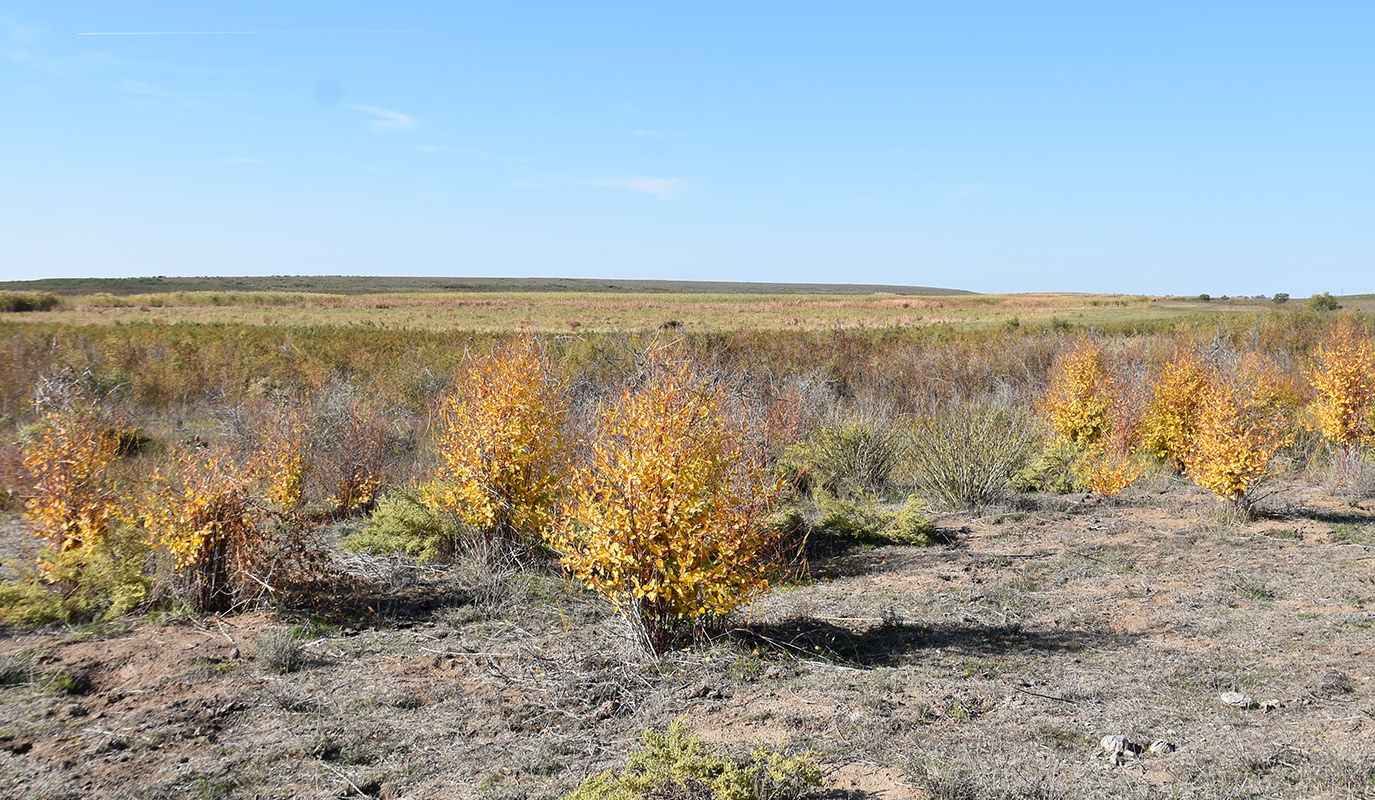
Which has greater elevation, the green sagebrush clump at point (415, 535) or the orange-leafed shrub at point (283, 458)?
the orange-leafed shrub at point (283, 458)

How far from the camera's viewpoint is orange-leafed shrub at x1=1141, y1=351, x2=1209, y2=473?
40.1 ft

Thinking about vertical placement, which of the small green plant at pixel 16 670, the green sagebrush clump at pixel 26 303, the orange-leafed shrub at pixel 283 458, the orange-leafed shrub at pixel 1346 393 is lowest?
the small green plant at pixel 16 670

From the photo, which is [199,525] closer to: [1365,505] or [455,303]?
[1365,505]

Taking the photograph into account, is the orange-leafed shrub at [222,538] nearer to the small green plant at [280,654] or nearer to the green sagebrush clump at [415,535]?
the small green plant at [280,654]

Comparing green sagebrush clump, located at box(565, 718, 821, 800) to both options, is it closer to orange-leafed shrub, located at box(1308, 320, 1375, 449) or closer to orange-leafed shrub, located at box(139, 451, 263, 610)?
orange-leafed shrub, located at box(139, 451, 263, 610)

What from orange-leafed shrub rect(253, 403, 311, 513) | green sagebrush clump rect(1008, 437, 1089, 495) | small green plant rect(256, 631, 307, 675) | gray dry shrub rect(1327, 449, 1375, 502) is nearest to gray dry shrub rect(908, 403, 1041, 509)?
green sagebrush clump rect(1008, 437, 1089, 495)

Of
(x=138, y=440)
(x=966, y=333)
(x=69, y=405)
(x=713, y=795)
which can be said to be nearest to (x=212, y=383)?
(x=138, y=440)

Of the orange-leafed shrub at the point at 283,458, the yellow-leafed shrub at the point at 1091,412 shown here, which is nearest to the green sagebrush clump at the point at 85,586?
the orange-leafed shrub at the point at 283,458

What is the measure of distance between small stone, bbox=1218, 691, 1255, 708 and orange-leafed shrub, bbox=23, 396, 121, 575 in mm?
7364

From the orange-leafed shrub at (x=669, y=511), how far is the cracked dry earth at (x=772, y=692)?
1.76 feet

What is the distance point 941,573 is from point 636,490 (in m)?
3.77

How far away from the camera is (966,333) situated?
28891 millimetres

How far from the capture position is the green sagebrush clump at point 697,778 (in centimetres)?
337

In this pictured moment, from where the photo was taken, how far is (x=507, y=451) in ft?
23.4
